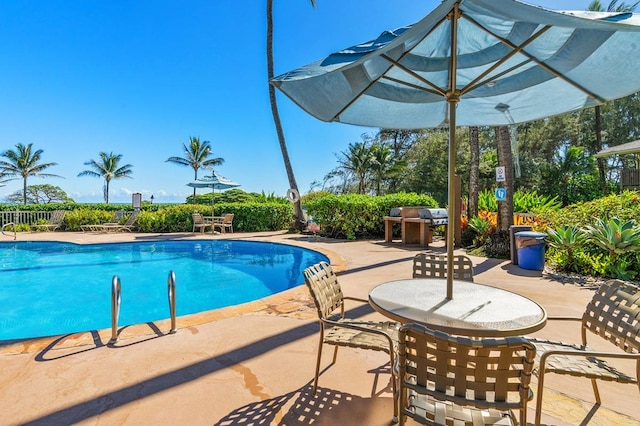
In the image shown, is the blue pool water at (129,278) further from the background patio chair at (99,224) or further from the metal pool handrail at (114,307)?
the background patio chair at (99,224)

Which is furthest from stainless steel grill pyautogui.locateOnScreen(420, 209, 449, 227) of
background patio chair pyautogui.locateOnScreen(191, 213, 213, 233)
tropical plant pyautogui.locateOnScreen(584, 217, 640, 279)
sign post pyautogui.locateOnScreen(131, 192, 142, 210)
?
sign post pyautogui.locateOnScreen(131, 192, 142, 210)

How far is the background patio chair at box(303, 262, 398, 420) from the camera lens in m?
1.93

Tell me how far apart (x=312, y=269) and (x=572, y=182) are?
20030 mm

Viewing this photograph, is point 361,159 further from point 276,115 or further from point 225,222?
point 225,222

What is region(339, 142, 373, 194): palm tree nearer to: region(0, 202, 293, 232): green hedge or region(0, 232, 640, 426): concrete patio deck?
region(0, 202, 293, 232): green hedge

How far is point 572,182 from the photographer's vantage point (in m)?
16.8

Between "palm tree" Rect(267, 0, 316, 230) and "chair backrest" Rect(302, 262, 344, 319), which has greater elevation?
"palm tree" Rect(267, 0, 316, 230)

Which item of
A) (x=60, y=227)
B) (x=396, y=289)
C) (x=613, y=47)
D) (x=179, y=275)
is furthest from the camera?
(x=60, y=227)

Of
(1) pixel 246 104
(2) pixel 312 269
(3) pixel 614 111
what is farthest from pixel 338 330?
(3) pixel 614 111

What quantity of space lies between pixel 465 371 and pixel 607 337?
1427 mm

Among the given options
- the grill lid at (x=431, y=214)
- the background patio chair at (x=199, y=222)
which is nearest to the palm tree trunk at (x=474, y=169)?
the grill lid at (x=431, y=214)

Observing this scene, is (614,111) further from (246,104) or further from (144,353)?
(144,353)

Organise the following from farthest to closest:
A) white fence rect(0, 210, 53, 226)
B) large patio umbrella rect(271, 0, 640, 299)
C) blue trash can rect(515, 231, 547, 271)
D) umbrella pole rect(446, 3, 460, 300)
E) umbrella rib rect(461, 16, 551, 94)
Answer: white fence rect(0, 210, 53, 226)
blue trash can rect(515, 231, 547, 271)
umbrella pole rect(446, 3, 460, 300)
umbrella rib rect(461, 16, 551, 94)
large patio umbrella rect(271, 0, 640, 299)

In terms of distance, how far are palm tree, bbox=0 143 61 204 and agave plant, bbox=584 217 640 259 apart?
41986 mm
